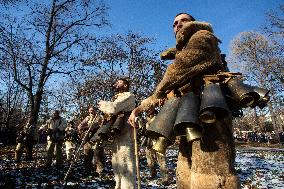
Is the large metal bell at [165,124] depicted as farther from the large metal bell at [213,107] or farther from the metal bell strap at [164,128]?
the large metal bell at [213,107]

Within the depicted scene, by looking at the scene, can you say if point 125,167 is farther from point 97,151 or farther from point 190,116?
point 97,151

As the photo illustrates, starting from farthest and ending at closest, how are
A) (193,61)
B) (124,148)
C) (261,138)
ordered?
(261,138) < (124,148) < (193,61)

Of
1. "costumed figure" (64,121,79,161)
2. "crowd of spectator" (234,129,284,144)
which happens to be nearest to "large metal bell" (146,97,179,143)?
"costumed figure" (64,121,79,161)

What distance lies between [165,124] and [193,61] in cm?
57

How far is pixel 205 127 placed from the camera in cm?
243

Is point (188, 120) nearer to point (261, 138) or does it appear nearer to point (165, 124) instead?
point (165, 124)

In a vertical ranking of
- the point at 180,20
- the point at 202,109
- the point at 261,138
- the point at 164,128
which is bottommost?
the point at 261,138

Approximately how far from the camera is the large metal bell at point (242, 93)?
2.26 meters

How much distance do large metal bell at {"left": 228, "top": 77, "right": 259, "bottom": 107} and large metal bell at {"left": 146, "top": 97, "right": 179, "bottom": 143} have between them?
17.8 inches

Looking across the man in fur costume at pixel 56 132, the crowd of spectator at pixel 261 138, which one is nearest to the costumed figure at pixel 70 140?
the man in fur costume at pixel 56 132

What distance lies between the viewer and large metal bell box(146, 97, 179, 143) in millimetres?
2267

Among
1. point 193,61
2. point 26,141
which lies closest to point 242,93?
point 193,61

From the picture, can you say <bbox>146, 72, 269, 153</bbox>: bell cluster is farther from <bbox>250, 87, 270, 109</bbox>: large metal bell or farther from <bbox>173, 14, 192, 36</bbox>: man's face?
<bbox>173, 14, 192, 36</bbox>: man's face

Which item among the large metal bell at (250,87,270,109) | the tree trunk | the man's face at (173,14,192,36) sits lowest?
the tree trunk
